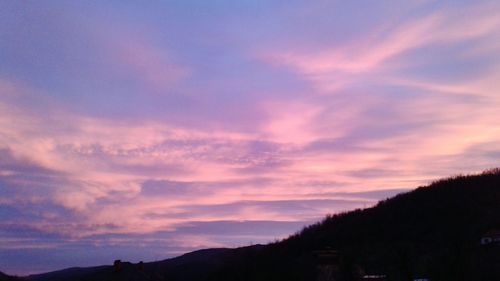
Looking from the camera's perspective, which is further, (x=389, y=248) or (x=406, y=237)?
(x=406, y=237)

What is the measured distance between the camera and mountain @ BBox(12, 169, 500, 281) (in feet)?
171

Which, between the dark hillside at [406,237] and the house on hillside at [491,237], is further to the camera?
the house on hillside at [491,237]

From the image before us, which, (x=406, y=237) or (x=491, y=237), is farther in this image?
(x=406, y=237)

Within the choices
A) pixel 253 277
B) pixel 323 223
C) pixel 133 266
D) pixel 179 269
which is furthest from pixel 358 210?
pixel 133 266

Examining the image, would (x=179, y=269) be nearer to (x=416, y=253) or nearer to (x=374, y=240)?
(x=374, y=240)

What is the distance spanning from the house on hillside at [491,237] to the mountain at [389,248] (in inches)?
39.8

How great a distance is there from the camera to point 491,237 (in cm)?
7331

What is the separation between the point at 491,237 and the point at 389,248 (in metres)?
11.0

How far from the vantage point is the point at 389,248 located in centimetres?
7512

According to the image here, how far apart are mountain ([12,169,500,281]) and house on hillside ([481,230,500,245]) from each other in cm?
101

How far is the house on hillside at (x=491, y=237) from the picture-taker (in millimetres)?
70825

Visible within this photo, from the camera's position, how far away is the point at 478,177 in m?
100

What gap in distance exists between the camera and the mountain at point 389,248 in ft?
171

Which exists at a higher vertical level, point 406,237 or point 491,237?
point 406,237
